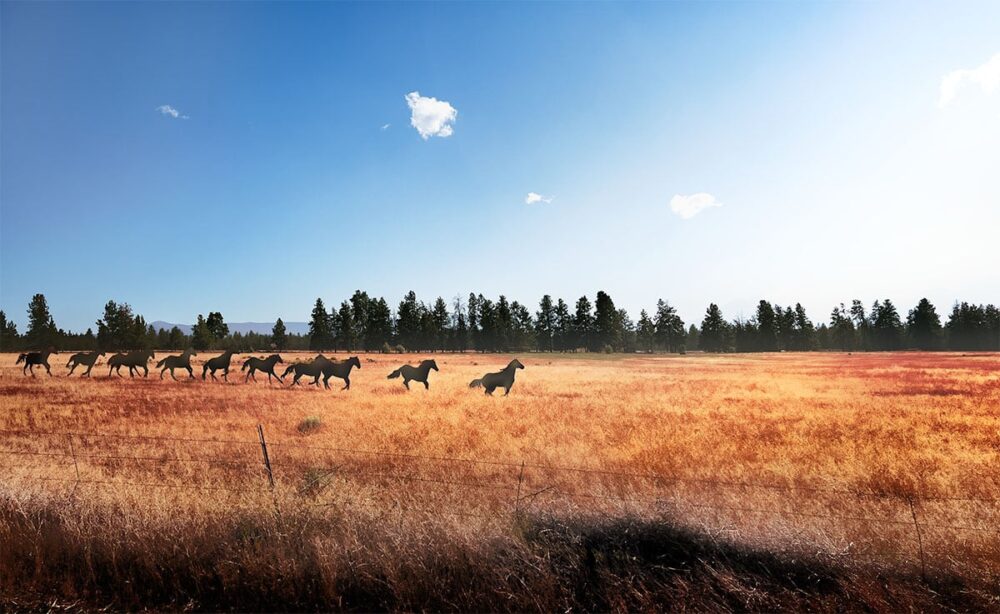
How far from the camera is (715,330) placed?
396 feet

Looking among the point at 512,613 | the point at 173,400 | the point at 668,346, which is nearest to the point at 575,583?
the point at 512,613

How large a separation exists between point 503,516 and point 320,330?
110164 mm

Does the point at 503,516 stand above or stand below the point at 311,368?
below

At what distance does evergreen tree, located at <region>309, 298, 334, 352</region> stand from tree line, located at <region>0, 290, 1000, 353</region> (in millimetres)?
237

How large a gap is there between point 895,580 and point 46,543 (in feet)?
34.7

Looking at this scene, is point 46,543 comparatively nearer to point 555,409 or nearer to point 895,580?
point 895,580

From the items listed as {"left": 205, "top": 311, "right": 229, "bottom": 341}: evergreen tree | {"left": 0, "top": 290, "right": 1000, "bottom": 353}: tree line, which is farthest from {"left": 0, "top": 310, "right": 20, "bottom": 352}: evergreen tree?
{"left": 205, "top": 311, "right": 229, "bottom": 341}: evergreen tree

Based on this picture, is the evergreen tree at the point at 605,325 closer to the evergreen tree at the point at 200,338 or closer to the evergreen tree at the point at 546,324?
the evergreen tree at the point at 546,324

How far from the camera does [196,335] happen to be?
86.9 metres

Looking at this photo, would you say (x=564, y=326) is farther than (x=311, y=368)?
Yes

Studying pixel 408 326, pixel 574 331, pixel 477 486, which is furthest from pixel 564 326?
pixel 477 486

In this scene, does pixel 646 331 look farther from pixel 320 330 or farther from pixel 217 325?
pixel 217 325

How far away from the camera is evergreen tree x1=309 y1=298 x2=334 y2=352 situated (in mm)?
106000

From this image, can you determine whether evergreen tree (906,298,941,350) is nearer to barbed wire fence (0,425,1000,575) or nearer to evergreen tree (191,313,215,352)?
barbed wire fence (0,425,1000,575)
